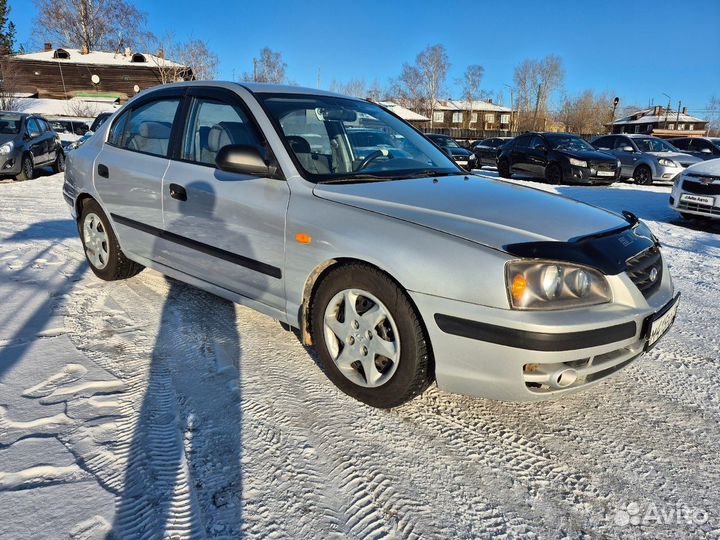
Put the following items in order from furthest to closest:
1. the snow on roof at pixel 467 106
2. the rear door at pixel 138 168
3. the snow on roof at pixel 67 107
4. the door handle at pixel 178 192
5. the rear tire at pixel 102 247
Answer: the snow on roof at pixel 467 106 → the snow on roof at pixel 67 107 → the rear tire at pixel 102 247 → the rear door at pixel 138 168 → the door handle at pixel 178 192

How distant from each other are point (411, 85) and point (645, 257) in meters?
70.3

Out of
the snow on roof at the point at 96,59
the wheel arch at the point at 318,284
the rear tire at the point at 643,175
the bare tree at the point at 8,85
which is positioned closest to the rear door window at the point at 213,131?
the wheel arch at the point at 318,284

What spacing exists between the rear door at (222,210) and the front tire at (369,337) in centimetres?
37

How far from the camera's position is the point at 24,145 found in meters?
11.5

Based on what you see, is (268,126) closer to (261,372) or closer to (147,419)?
(261,372)

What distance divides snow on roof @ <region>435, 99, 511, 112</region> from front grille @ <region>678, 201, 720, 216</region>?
6814cm

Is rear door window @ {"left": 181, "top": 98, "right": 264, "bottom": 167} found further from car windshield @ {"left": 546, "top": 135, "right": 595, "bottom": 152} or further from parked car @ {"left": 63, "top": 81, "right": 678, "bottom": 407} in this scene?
car windshield @ {"left": 546, "top": 135, "right": 595, "bottom": 152}

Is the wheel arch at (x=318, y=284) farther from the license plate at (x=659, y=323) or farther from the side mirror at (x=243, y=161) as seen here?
the license plate at (x=659, y=323)

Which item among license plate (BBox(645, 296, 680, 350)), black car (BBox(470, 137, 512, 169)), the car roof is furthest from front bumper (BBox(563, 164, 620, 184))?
license plate (BBox(645, 296, 680, 350))

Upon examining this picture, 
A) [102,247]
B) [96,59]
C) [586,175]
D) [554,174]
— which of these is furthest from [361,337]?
[96,59]

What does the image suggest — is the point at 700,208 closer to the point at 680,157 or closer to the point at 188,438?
the point at 188,438

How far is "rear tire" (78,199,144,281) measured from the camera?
4273 mm

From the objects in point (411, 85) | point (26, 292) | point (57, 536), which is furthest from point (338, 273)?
point (411, 85)

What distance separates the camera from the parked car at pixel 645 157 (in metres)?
14.3
